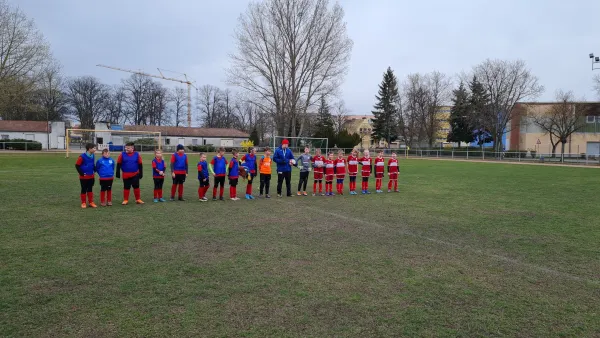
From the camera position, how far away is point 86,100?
80062 millimetres

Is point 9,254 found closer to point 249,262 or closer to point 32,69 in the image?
point 249,262

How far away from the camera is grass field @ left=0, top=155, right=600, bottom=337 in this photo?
379 centimetres

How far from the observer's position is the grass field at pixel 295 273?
379cm

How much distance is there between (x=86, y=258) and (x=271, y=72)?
38.8 meters

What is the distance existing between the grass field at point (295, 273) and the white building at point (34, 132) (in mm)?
67040

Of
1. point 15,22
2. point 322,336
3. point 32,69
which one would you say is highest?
point 15,22

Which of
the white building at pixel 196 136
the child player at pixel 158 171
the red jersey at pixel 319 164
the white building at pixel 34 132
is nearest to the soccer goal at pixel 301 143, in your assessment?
the red jersey at pixel 319 164

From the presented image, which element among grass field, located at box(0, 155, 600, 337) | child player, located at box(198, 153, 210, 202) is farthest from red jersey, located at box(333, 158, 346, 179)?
child player, located at box(198, 153, 210, 202)

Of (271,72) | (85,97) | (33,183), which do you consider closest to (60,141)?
(85,97)

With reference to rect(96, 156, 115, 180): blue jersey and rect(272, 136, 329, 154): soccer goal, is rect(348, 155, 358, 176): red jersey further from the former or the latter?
rect(272, 136, 329, 154): soccer goal

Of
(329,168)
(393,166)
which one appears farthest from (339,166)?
(393,166)

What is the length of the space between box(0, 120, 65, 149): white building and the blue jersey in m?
65.1

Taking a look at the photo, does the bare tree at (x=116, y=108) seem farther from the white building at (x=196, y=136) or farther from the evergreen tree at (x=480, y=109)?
the evergreen tree at (x=480, y=109)

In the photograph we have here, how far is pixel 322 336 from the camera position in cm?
355
